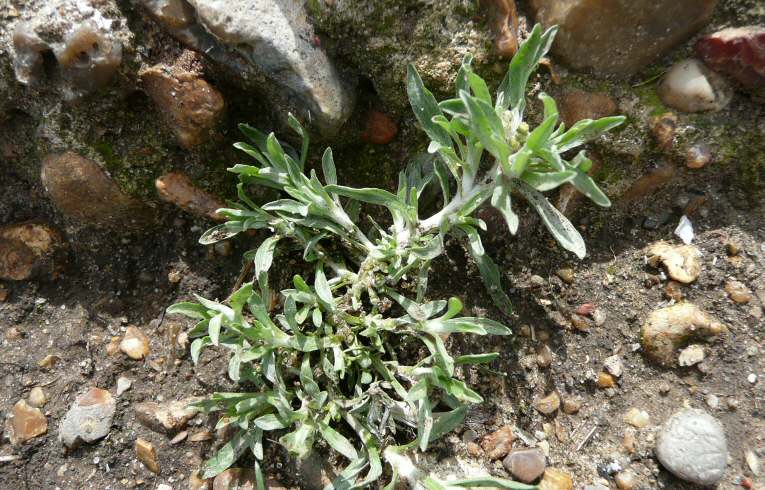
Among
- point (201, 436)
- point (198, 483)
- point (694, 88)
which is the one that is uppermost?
point (694, 88)

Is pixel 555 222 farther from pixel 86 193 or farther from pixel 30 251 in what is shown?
pixel 30 251

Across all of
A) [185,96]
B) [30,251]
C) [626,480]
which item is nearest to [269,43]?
[185,96]

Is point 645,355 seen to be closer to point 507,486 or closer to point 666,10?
point 507,486

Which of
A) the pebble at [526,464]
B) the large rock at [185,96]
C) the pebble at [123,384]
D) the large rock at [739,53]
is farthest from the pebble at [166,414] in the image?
the large rock at [739,53]

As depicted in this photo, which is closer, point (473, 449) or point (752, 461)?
point (752, 461)

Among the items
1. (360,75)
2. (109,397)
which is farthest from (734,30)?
(109,397)

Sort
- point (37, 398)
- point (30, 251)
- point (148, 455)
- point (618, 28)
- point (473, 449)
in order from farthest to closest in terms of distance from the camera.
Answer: point (30, 251)
point (37, 398)
point (148, 455)
point (473, 449)
point (618, 28)

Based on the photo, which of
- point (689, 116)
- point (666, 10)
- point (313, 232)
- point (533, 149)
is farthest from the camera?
point (313, 232)
